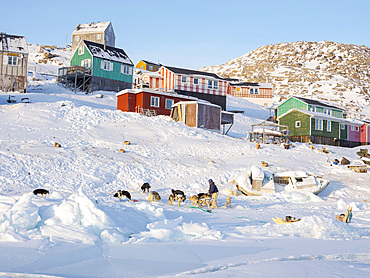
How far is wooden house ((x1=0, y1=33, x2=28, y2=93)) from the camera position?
40.3m

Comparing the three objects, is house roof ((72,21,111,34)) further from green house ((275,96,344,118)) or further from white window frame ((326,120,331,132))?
white window frame ((326,120,331,132))

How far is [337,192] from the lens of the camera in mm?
20828

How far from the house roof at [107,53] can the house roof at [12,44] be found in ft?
31.8

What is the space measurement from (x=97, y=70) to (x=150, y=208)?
41399mm

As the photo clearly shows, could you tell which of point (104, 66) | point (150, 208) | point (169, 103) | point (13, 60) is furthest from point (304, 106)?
point (150, 208)

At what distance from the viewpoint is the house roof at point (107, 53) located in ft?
166

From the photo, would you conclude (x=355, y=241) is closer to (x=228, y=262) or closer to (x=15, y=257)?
(x=228, y=262)

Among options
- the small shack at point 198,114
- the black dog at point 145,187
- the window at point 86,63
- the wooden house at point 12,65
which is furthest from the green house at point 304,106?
the black dog at point 145,187

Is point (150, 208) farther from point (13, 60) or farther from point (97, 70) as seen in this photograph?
point (97, 70)

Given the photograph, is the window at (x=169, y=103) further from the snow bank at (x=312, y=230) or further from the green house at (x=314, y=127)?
the snow bank at (x=312, y=230)

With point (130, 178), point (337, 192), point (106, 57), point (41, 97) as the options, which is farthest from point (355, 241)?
point (106, 57)

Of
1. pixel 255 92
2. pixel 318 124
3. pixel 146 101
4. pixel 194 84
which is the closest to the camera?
pixel 146 101

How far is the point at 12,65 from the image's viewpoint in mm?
40656

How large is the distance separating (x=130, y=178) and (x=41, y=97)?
78.5ft
